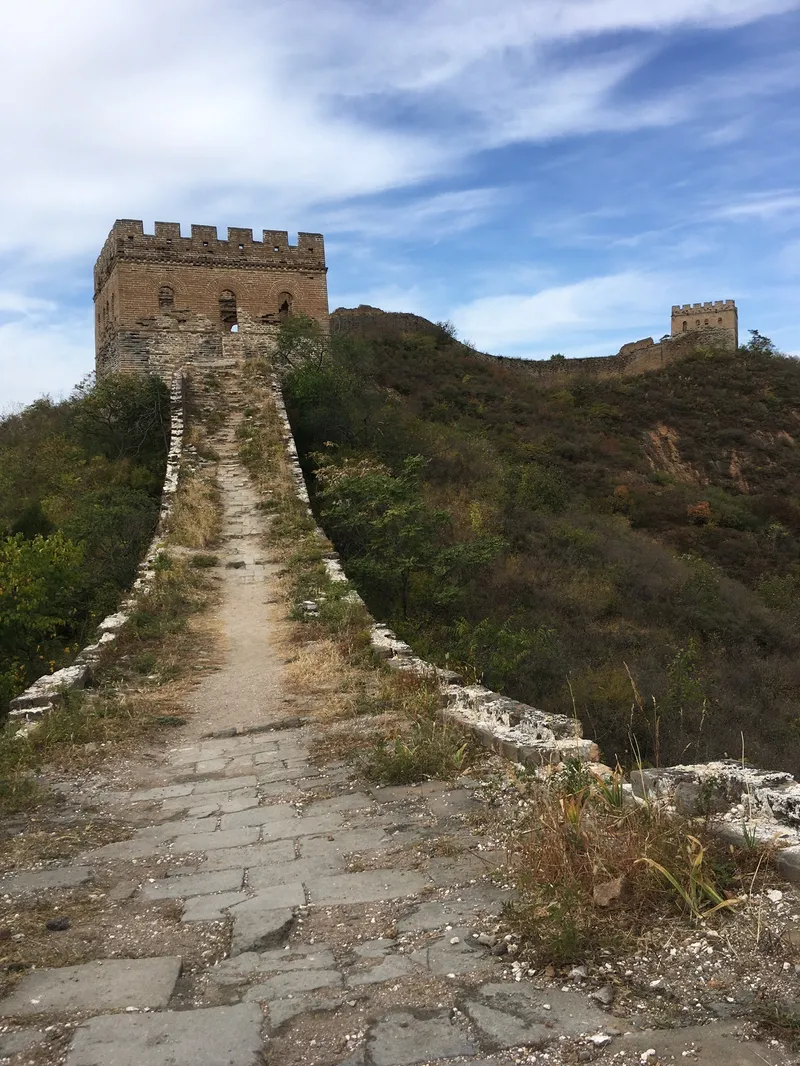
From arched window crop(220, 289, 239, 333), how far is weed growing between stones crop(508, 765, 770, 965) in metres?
20.0

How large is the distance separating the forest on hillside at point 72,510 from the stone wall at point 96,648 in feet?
1.12

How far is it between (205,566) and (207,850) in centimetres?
810

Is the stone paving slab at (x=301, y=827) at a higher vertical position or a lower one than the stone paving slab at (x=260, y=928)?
lower

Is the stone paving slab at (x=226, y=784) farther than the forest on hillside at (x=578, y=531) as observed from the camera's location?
No

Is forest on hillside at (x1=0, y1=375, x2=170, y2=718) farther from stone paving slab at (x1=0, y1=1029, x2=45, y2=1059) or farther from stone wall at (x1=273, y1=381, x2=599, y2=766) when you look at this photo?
stone paving slab at (x1=0, y1=1029, x2=45, y2=1059)

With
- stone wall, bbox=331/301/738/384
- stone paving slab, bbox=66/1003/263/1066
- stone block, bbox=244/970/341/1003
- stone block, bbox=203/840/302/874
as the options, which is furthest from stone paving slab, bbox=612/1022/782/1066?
stone wall, bbox=331/301/738/384

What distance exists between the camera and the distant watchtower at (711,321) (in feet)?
135

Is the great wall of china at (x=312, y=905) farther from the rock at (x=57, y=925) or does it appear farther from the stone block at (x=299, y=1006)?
the rock at (x=57, y=925)

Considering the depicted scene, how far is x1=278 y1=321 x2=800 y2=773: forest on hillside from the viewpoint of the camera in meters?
10.2

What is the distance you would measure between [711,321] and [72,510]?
36.9 m

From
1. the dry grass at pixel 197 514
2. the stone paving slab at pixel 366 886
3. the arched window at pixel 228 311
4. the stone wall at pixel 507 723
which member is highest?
the arched window at pixel 228 311

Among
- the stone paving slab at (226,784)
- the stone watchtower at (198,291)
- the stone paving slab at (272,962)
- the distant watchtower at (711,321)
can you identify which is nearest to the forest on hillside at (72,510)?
the stone watchtower at (198,291)

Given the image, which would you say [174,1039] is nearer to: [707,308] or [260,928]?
[260,928]

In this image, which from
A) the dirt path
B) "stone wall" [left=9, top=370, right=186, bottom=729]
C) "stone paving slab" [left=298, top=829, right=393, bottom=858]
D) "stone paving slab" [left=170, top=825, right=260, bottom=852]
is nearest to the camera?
"stone paving slab" [left=298, top=829, right=393, bottom=858]
